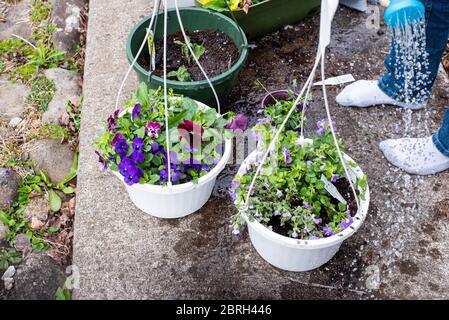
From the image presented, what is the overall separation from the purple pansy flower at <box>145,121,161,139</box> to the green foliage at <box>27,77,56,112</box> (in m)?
0.98

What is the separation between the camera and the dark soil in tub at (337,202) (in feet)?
5.92

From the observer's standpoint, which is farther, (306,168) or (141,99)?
(141,99)

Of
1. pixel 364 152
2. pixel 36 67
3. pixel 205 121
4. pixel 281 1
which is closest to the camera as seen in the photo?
pixel 205 121

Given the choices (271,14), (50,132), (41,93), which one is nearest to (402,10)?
(271,14)

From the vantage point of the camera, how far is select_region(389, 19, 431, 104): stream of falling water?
6.67 feet

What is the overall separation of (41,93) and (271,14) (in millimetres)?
1216

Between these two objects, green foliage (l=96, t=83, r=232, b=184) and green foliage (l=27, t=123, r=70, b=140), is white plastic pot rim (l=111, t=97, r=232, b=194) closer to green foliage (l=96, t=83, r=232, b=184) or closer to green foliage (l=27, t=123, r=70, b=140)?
green foliage (l=96, t=83, r=232, b=184)

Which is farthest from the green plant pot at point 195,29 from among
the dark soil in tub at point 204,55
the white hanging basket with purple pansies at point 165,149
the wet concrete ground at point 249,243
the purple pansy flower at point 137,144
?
the purple pansy flower at point 137,144

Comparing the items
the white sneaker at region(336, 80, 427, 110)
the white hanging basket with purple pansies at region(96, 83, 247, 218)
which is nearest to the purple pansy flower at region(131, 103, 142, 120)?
the white hanging basket with purple pansies at region(96, 83, 247, 218)

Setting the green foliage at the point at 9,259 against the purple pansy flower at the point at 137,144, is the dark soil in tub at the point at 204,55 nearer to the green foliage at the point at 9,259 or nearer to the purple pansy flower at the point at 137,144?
the purple pansy flower at the point at 137,144
